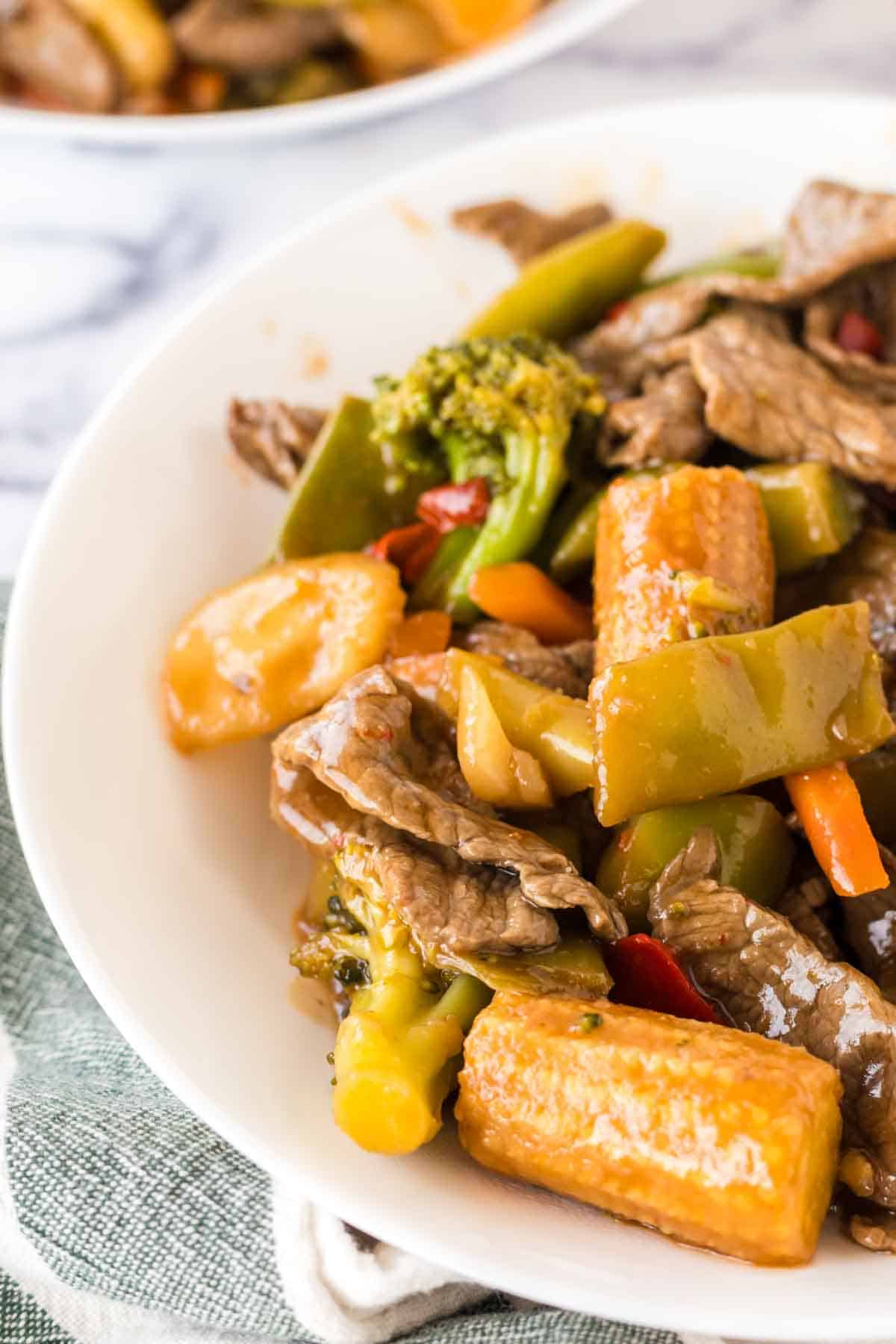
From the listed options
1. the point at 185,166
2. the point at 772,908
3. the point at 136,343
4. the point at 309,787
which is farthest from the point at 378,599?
the point at 185,166

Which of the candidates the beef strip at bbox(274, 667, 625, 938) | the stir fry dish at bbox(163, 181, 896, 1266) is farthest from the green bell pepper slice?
the beef strip at bbox(274, 667, 625, 938)

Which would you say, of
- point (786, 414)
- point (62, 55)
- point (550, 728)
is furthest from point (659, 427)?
point (62, 55)

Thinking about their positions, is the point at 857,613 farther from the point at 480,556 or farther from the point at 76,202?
the point at 76,202

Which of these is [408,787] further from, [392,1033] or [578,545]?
[578,545]

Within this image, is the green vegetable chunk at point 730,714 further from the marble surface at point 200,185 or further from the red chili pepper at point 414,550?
the marble surface at point 200,185

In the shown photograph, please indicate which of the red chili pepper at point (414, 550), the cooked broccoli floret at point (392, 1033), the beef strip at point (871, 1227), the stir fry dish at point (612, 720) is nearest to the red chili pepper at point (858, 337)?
the stir fry dish at point (612, 720)
